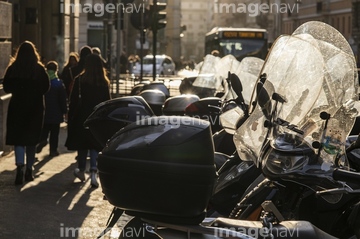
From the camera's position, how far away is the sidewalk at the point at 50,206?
29.3 feet

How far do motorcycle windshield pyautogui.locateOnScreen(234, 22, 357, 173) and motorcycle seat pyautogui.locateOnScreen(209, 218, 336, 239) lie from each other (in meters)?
0.99

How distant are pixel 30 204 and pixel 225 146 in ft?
9.34

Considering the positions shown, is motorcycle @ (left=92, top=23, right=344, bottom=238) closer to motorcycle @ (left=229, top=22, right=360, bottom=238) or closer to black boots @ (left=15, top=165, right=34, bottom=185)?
motorcycle @ (left=229, top=22, right=360, bottom=238)

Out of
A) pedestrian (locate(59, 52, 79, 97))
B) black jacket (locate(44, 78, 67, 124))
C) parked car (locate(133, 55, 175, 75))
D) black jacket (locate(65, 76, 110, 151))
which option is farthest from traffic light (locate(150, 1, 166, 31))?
parked car (locate(133, 55, 175, 75))

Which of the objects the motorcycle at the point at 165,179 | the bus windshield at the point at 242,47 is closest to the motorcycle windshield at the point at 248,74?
the motorcycle at the point at 165,179

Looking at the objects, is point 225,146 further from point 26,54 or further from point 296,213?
point 26,54

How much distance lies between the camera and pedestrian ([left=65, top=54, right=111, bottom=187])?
12.2 m

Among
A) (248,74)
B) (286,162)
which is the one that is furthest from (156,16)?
(286,162)

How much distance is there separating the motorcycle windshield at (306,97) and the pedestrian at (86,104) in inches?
265

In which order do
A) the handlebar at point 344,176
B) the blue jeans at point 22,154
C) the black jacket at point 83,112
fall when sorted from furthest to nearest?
the black jacket at point 83,112 < the blue jeans at point 22,154 < the handlebar at point 344,176

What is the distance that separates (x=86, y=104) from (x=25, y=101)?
709mm

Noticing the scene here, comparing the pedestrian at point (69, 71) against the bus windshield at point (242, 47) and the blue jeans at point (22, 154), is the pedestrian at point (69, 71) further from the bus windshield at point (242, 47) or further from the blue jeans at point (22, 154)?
the bus windshield at point (242, 47)

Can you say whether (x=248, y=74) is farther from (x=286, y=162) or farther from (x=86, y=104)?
(x=286, y=162)

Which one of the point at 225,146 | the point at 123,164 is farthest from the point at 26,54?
the point at 123,164
